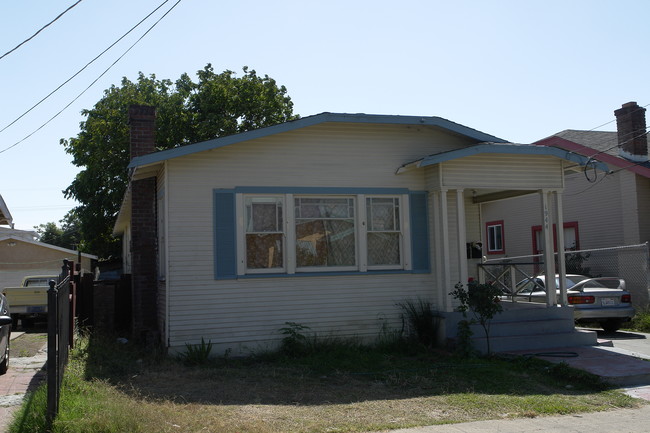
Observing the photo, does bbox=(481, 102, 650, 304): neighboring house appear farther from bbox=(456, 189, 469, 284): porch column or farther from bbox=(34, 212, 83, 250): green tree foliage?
bbox=(34, 212, 83, 250): green tree foliage

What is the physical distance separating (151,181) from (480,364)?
7.25m

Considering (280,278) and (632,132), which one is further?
(632,132)

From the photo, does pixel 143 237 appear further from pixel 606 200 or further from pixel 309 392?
pixel 606 200

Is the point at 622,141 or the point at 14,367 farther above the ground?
the point at 622,141

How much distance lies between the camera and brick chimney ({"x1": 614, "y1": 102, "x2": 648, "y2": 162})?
61.9 feet

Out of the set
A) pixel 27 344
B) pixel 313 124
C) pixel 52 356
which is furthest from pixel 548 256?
pixel 27 344

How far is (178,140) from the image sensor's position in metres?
29.2

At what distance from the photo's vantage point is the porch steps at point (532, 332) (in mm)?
10883

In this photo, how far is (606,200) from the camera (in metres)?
19.3

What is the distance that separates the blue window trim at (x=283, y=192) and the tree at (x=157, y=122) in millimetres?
18175

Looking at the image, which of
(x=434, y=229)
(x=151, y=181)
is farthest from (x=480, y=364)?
(x=151, y=181)

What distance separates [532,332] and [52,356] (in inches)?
325

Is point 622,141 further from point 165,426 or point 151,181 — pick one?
point 165,426

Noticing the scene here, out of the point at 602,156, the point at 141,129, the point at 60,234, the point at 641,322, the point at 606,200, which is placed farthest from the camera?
the point at 60,234
